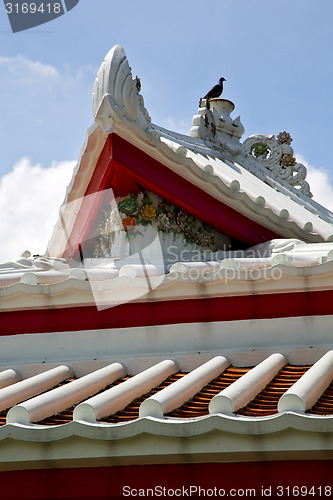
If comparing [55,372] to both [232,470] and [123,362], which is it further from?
[232,470]

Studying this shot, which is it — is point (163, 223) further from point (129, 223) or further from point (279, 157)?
point (279, 157)

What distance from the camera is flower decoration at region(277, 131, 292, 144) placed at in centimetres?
1062

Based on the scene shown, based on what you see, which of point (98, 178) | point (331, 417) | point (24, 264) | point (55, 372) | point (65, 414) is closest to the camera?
point (331, 417)

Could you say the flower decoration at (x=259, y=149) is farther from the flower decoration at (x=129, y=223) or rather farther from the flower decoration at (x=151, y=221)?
the flower decoration at (x=129, y=223)

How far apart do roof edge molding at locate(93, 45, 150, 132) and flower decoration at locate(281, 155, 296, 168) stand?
14.6 ft

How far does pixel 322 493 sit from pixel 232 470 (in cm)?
46

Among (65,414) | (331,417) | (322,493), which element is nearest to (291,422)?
Result: (331,417)

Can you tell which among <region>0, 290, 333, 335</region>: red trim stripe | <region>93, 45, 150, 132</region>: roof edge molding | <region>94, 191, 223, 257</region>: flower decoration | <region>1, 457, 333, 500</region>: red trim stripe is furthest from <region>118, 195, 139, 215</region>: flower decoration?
<region>1, 457, 333, 500</region>: red trim stripe

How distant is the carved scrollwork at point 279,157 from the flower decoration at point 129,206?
3.96 m

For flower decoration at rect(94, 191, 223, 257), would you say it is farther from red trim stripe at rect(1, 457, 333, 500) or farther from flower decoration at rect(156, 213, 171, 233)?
red trim stripe at rect(1, 457, 333, 500)

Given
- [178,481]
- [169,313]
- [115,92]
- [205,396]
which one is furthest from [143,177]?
[178,481]

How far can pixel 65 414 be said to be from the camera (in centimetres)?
408

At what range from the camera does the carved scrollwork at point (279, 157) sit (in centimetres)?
1038

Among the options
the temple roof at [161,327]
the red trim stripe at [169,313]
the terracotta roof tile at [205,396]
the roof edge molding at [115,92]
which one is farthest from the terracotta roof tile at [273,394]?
the roof edge molding at [115,92]
